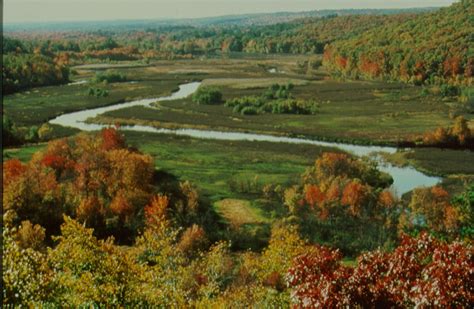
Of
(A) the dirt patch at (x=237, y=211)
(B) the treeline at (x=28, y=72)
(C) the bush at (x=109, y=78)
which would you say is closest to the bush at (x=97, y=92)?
(B) the treeline at (x=28, y=72)

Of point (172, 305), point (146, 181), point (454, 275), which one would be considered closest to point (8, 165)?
point (146, 181)

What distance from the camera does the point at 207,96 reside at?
137000 mm

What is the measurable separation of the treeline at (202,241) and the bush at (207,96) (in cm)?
5854

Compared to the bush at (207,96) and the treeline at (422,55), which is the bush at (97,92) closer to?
the bush at (207,96)

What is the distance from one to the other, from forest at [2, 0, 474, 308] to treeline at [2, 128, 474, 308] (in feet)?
0.30

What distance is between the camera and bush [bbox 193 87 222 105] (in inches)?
5369

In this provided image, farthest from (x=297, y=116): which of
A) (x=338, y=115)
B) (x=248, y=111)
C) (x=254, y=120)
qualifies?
(x=248, y=111)

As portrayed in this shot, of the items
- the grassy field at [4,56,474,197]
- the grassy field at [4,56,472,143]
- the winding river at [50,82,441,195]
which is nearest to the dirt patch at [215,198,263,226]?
the grassy field at [4,56,474,197]

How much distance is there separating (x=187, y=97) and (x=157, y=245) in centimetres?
11999

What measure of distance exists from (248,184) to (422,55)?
111 m

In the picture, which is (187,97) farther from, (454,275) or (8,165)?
(454,275)

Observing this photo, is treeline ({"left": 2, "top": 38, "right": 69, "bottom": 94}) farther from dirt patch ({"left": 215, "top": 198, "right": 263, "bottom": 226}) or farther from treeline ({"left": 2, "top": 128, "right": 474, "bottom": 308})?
dirt patch ({"left": 215, "top": 198, "right": 263, "bottom": 226})

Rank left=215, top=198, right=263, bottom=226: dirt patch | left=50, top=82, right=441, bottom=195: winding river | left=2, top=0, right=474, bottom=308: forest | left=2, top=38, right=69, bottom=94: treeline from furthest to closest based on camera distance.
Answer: left=2, top=38, right=69, bottom=94: treeline
left=50, top=82, right=441, bottom=195: winding river
left=215, top=198, right=263, bottom=226: dirt patch
left=2, top=0, right=474, bottom=308: forest

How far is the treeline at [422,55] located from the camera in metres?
158
